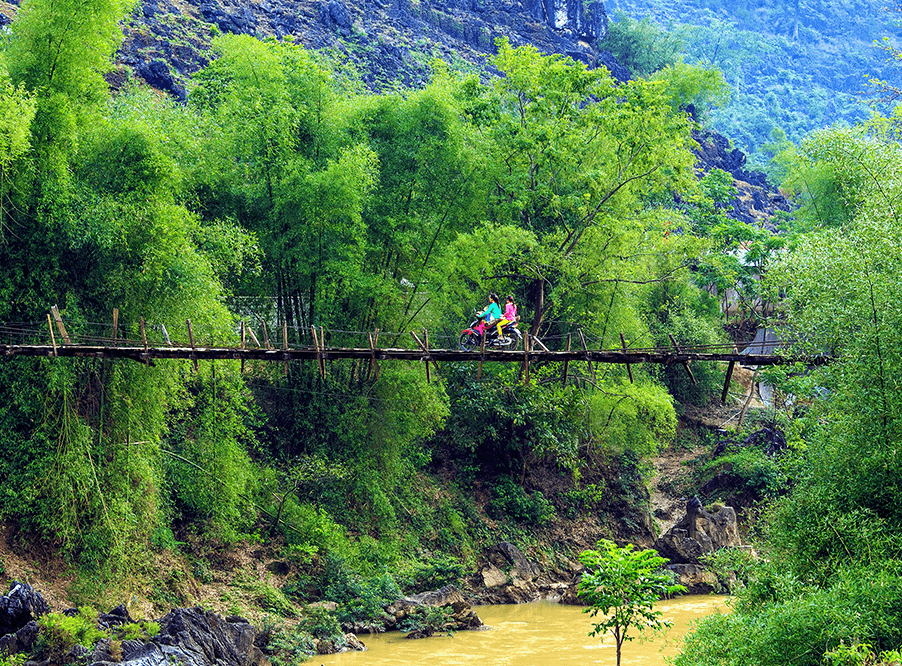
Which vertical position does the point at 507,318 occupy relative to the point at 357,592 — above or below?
above

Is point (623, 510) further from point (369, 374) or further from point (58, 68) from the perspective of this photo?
point (58, 68)

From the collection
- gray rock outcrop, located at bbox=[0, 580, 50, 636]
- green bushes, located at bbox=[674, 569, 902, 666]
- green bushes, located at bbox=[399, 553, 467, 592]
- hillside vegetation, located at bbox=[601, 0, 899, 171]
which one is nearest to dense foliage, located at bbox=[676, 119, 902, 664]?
green bushes, located at bbox=[674, 569, 902, 666]

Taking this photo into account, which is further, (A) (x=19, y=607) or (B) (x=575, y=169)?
(B) (x=575, y=169)

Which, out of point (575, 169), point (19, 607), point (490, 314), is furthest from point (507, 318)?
point (19, 607)

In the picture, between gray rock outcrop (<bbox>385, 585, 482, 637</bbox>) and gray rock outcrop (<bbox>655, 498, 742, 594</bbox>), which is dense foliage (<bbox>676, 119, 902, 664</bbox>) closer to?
gray rock outcrop (<bbox>385, 585, 482, 637</bbox>)

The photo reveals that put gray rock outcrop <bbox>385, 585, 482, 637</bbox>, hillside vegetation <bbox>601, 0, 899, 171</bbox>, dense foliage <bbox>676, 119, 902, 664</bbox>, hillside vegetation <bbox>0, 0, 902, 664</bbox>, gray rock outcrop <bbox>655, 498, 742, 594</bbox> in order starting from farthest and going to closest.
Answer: hillside vegetation <bbox>601, 0, 899, 171</bbox>, gray rock outcrop <bbox>655, 498, 742, 594</bbox>, gray rock outcrop <bbox>385, 585, 482, 637</bbox>, hillside vegetation <bbox>0, 0, 902, 664</bbox>, dense foliage <bbox>676, 119, 902, 664</bbox>

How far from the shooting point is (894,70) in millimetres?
82250

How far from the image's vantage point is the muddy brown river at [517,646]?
1235 centimetres

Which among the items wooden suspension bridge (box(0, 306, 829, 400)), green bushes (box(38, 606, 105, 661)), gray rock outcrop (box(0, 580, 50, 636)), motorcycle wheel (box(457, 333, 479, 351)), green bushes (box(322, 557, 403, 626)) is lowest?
green bushes (box(322, 557, 403, 626))

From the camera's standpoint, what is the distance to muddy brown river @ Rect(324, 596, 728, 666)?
12352 mm

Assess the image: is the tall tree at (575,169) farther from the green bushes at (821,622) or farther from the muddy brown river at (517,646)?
the green bushes at (821,622)

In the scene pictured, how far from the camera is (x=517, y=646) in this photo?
43.5 feet

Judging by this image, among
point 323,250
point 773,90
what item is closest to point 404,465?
point 323,250

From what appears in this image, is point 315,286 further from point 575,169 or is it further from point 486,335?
point 575,169
